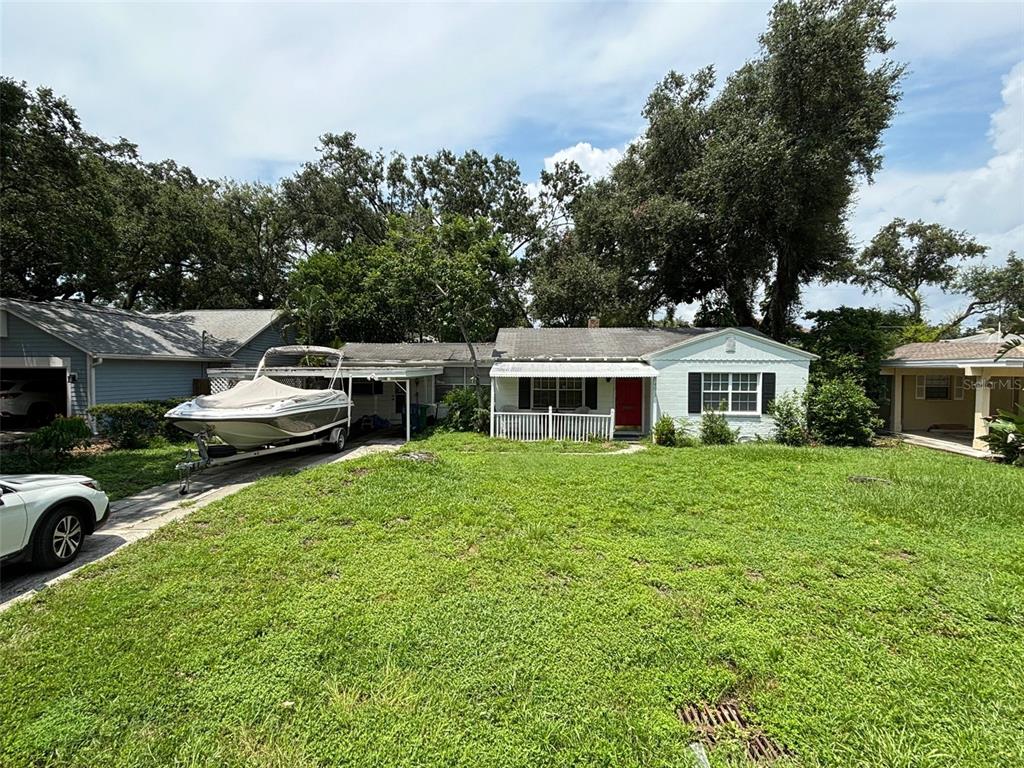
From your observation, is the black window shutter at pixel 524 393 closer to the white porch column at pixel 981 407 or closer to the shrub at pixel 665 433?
the shrub at pixel 665 433

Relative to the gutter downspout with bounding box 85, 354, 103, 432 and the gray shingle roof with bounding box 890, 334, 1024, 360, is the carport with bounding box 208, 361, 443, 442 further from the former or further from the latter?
the gray shingle roof with bounding box 890, 334, 1024, 360

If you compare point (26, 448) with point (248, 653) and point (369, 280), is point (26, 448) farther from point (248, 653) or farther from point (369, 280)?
point (369, 280)

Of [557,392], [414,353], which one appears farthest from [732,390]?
[414,353]

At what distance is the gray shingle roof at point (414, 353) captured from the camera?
19328mm

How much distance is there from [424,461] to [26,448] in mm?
9415

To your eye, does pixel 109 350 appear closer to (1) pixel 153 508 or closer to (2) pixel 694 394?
(1) pixel 153 508

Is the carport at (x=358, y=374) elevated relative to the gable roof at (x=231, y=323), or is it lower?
lower

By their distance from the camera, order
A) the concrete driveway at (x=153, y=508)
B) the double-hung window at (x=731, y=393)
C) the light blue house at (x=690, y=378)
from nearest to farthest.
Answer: the concrete driveway at (x=153, y=508), the light blue house at (x=690, y=378), the double-hung window at (x=731, y=393)

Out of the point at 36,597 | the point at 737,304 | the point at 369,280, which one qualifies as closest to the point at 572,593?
the point at 36,597

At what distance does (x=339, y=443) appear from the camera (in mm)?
13070

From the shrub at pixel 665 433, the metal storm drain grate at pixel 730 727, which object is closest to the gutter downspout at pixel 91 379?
the shrub at pixel 665 433

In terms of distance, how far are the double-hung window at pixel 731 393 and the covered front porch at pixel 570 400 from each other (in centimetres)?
179

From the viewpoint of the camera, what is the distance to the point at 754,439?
1431 cm

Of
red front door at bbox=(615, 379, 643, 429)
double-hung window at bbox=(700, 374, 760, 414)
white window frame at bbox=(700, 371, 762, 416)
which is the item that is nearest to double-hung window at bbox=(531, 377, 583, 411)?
red front door at bbox=(615, 379, 643, 429)
